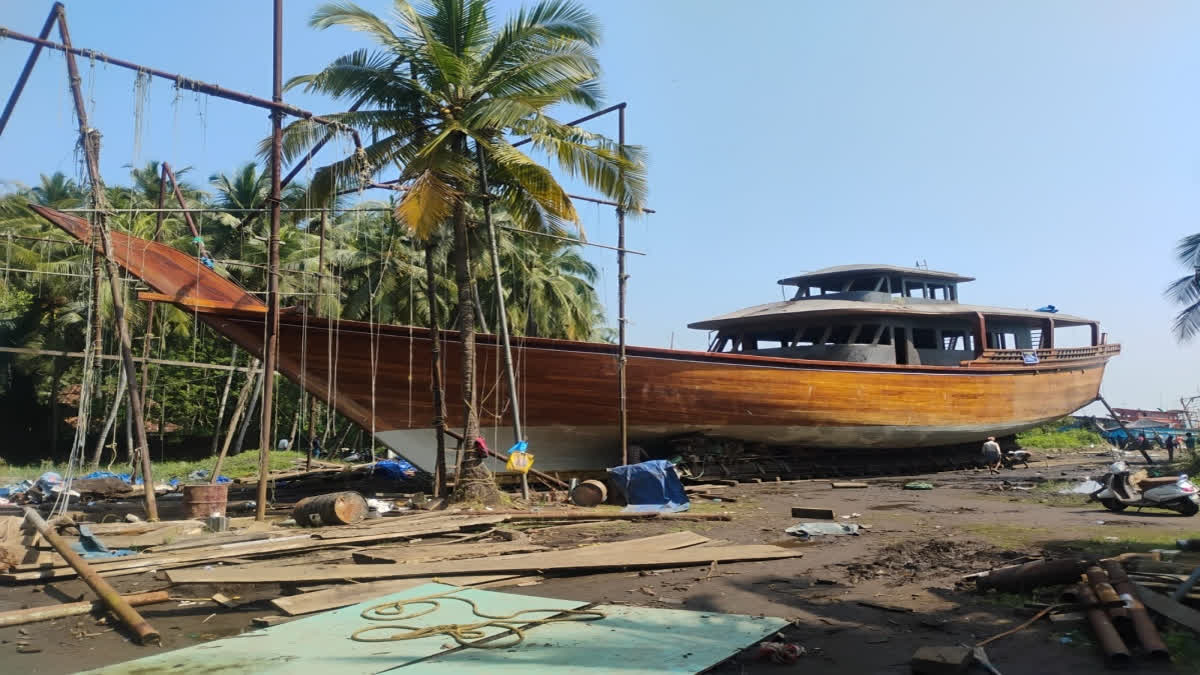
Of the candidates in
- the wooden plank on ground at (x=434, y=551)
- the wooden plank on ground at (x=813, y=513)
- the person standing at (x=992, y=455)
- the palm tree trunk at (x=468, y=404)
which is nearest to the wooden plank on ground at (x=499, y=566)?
the wooden plank on ground at (x=434, y=551)

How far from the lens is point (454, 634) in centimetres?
488

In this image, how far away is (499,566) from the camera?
7.01 metres

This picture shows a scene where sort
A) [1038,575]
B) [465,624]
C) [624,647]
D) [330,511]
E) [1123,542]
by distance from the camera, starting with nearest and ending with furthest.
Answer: [624,647]
[465,624]
[1038,575]
[1123,542]
[330,511]

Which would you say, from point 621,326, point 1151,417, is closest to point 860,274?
point 621,326

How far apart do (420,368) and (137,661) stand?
31.0 ft

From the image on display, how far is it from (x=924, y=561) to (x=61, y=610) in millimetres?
6847

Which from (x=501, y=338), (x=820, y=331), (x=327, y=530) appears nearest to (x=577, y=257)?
(x=820, y=331)

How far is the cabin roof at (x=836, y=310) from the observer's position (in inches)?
726

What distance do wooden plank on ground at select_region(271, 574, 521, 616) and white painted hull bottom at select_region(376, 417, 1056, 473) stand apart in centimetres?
727

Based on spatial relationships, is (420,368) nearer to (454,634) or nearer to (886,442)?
(454,634)

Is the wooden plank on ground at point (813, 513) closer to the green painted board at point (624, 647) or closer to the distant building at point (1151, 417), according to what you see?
the green painted board at point (624, 647)

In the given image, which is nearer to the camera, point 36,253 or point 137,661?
point 137,661

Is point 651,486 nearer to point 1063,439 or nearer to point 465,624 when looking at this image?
point 465,624

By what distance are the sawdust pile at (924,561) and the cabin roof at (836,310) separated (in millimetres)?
10558
